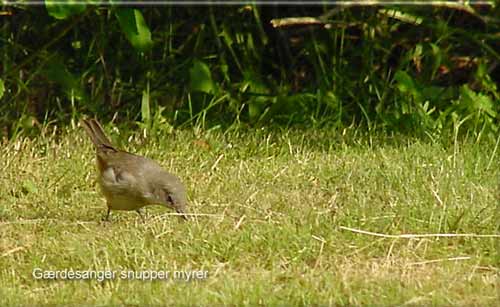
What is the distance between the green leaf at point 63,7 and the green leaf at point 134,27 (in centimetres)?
50

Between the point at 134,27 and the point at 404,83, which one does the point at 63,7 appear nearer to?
the point at 134,27

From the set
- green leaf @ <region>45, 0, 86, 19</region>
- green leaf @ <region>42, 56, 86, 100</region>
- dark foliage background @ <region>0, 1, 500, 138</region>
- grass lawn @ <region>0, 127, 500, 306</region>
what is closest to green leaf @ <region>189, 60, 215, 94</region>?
dark foliage background @ <region>0, 1, 500, 138</region>

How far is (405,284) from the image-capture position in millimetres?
4648

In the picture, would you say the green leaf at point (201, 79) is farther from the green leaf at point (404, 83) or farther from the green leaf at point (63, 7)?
the green leaf at point (63, 7)

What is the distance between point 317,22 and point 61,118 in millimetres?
1739

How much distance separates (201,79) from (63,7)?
1.28m

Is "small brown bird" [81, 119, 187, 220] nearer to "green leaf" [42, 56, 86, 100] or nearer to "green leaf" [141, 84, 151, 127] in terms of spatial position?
"green leaf" [141, 84, 151, 127]

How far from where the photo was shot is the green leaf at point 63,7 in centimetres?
629

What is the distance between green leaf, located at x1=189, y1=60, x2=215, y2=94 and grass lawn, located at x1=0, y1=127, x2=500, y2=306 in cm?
76

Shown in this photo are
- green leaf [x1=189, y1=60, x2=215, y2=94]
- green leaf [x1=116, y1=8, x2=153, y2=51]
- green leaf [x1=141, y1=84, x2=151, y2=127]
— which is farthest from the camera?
green leaf [x1=189, y1=60, x2=215, y2=94]

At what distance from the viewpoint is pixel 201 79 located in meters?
7.38

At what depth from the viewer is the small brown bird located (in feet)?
17.6

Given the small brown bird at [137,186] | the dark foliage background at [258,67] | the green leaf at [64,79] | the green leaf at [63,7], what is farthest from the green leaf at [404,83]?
the small brown bird at [137,186]

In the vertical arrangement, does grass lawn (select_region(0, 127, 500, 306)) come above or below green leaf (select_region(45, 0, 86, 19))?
below
